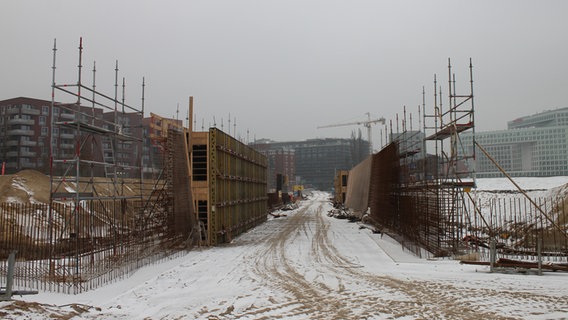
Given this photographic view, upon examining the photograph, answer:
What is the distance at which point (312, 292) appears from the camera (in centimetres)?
920

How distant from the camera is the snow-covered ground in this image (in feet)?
24.4

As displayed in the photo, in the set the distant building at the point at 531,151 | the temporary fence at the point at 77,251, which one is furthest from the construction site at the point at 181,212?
the distant building at the point at 531,151

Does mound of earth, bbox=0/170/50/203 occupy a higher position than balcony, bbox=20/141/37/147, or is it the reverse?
balcony, bbox=20/141/37/147

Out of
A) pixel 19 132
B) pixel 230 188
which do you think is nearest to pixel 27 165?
pixel 19 132

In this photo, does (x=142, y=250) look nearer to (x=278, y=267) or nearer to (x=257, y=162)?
(x=278, y=267)

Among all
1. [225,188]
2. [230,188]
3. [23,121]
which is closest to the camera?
[225,188]

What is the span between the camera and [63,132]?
207ft

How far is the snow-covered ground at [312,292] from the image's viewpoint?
7449 mm

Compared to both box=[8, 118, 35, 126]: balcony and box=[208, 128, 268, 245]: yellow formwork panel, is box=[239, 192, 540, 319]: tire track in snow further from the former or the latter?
box=[8, 118, 35, 126]: balcony

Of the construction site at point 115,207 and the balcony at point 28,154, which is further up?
the balcony at point 28,154

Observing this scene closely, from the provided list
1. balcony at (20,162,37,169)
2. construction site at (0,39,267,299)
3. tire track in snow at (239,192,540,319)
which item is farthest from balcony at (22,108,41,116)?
tire track in snow at (239,192,540,319)

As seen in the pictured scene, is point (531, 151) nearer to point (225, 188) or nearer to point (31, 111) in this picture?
point (225, 188)

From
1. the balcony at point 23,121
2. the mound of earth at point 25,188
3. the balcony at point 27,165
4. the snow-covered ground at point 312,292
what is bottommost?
the snow-covered ground at point 312,292

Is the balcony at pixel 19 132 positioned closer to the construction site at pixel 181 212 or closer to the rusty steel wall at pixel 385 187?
the construction site at pixel 181 212
